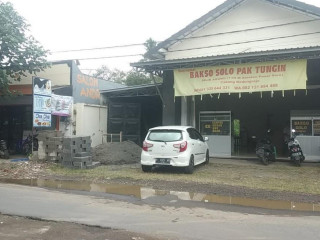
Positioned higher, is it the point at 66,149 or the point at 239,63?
the point at 239,63

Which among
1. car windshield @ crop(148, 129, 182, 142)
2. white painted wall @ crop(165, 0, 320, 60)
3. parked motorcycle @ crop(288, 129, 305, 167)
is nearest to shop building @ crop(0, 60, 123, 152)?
white painted wall @ crop(165, 0, 320, 60)

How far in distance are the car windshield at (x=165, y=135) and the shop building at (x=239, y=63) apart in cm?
360

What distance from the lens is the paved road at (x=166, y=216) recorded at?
232 inches

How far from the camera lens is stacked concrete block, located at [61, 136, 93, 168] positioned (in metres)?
13.4

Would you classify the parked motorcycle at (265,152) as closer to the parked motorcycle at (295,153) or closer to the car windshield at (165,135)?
the parked motorcycle at (295,153)

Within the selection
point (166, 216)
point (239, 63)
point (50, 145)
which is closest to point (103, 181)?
point (50, 145)

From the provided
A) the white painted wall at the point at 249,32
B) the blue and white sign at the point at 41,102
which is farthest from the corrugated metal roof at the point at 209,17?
the blue and white sign at the point at 41,102

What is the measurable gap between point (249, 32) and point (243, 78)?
303cm

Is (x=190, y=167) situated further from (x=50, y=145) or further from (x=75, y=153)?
(x=50, y=145)

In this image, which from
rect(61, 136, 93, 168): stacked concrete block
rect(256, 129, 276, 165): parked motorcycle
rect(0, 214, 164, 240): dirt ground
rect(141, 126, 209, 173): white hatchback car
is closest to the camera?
rect(0, 214, 164, 240): dirt ground

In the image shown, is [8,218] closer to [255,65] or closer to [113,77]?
[255,65]

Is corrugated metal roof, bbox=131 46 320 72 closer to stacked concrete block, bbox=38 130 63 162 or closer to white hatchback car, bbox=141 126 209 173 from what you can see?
white hatchback car, bbox=141 126 209 173

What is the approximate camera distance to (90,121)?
63.7 ft

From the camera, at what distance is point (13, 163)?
14.5m
